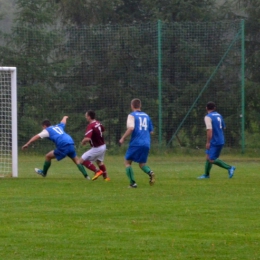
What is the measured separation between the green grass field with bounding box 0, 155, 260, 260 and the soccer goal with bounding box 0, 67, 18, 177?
→ 82cm

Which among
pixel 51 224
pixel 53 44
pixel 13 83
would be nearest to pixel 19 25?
pixel 53 44

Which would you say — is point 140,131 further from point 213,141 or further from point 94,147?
point 213,141

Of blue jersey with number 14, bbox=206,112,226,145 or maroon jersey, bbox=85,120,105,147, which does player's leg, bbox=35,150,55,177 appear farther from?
blue jersey with number 14, bbox=206,112,226,145

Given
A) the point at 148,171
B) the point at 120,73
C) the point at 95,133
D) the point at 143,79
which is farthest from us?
the point at 120,73

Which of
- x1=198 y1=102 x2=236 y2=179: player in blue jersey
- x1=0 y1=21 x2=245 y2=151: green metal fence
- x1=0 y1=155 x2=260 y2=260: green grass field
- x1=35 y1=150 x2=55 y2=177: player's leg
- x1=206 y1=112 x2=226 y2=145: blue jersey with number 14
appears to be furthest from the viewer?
x1=0 y1=21 x2=245 y2=151: green metal fence

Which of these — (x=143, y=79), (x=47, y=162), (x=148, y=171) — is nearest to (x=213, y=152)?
(x=148, y=171)

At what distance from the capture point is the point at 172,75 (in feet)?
94.0

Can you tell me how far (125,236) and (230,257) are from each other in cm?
165

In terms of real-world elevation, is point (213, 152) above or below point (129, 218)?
above

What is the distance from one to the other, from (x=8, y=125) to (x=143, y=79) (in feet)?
28.5

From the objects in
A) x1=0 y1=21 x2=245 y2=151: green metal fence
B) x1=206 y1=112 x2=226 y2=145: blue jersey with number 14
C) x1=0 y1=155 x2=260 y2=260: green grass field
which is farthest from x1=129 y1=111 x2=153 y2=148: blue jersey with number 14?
x1=0 y1=21 x2=245 y2=151: green metal fence

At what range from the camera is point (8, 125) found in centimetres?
2078

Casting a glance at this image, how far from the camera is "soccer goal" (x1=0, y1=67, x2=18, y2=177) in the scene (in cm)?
1855

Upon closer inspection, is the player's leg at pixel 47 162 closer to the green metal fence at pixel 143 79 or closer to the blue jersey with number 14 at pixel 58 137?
the blue jersey with number 14 at pixel 58 137
